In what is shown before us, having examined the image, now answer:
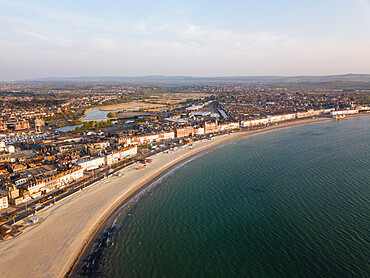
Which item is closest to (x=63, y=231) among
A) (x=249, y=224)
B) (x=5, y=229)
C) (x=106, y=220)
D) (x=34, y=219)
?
(x=34, y=219)

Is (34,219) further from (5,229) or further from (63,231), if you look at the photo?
(63,231)

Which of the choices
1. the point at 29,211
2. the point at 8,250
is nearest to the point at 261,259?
the point at 8,250

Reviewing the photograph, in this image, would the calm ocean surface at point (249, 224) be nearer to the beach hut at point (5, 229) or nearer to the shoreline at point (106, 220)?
the shoreline at point (106, 220)

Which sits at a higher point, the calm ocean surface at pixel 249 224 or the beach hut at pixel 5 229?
the beach hut at pixel 5 229

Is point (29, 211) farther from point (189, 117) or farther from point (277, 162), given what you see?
point (189, 117)

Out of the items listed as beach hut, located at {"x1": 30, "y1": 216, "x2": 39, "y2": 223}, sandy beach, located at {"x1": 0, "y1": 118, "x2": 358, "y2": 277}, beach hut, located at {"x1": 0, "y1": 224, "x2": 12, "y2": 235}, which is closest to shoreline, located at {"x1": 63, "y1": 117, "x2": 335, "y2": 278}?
sandy beach, located at {"x1": 0, "y1": 118, "x2": 358, "y2": 277}

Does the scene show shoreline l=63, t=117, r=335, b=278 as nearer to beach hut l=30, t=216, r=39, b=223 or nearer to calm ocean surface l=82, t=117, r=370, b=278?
calm ocean surface l=82, t=117, r=370, b=278

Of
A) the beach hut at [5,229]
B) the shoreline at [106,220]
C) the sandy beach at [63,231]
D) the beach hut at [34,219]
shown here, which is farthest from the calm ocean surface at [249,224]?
the beach hut at [5,229]
